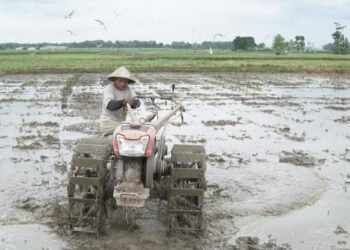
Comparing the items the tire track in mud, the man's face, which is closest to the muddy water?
the tire track in mud

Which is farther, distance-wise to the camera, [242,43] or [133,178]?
[242,43]

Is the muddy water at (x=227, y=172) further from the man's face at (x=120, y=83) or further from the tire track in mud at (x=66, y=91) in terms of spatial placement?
the man's face at (x=120, y=83)

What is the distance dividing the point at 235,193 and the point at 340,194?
1.63m

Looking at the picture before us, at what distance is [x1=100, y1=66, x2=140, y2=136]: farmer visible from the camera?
604 centimetres

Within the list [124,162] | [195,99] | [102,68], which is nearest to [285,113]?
[195,99]

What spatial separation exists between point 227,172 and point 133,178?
12.4 feet

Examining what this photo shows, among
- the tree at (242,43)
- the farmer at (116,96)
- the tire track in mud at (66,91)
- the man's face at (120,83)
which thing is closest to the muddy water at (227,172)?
the tire track in mud at (66,91)

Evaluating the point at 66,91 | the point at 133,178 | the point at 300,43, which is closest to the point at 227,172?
the point at 133,178

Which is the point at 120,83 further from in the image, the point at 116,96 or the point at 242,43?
the point at 242,43

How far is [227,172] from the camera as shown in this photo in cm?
869

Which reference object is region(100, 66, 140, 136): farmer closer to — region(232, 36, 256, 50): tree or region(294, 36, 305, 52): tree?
region(232, 36, 256, 50): tree

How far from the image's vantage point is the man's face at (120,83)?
20.2 ft

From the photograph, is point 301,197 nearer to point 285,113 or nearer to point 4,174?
point 4,174

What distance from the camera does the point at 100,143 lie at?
5859mm
